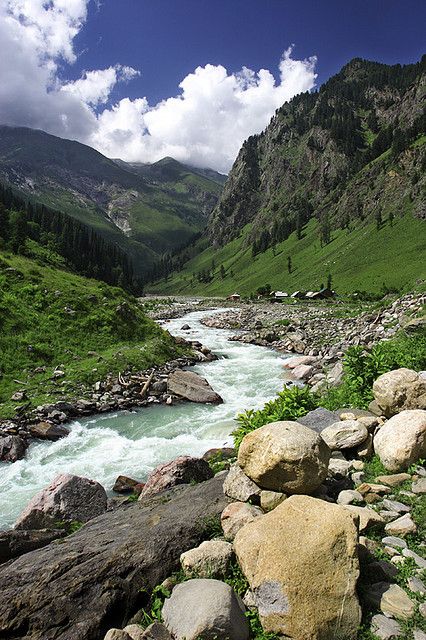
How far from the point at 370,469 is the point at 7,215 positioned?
317ft

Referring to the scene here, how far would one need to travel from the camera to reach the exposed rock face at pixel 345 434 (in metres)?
11.1

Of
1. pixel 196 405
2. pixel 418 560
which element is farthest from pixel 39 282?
pixel 418 560

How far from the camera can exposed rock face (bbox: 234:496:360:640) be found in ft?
18.5

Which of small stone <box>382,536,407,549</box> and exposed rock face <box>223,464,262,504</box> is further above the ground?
small stone <box>382,536,407,549</box>

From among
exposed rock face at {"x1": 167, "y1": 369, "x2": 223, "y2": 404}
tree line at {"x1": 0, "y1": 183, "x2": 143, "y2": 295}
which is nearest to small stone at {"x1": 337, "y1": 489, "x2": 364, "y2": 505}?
exposed rock face at {"x1": 167, "y1": 369, "x2": 223, "y2": 404}

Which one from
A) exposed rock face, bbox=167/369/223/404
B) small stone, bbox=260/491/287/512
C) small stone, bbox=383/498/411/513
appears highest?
small stone, bbox=383/498/411/513

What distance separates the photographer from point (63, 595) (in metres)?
6.68

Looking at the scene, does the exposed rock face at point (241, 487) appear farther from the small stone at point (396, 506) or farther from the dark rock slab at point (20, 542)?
the dark rock slab at point (20, 542)

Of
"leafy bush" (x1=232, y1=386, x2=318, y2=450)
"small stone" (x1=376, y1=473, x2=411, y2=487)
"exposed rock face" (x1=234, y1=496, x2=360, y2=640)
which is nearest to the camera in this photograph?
"exposed rock face" (x1=234, y1=496, x2=360, y2=640)

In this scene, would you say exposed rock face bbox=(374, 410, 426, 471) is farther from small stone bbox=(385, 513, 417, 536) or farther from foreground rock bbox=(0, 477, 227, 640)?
foreground rock bbox=(0, 477, 227, 640)

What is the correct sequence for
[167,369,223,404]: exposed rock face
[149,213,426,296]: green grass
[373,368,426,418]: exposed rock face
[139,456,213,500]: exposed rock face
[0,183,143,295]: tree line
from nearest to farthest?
1. [373,368,426,418]: exposed rock face
2. [139,456,213,500]: exposed rock face
3. [167,369,223,404]: exposed rock face
4. [149,213,426,296]: green grass
5. [0,183,143,295]: tree line

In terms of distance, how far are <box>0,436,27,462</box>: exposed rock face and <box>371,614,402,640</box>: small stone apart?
1721 cm

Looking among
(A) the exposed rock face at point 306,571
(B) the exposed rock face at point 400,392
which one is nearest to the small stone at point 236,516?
(A) the exposed rock face at point 306,571

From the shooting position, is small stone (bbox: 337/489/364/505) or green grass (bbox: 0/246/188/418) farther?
green grass (bbox: 0/246/188/418)
